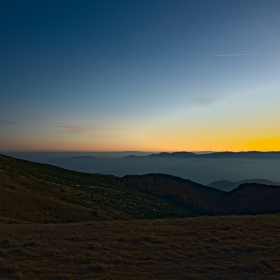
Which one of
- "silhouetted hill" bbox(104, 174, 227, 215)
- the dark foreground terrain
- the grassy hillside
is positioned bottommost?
"silhouetted hill" bbox(104, 174, 227, 215)

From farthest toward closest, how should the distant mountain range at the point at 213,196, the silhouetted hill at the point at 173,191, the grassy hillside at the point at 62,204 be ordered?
the silhouetted hill at the point at 173,191 → the distant mountain range at the point at 213,196 → the grassy hillside at the point at 62,204

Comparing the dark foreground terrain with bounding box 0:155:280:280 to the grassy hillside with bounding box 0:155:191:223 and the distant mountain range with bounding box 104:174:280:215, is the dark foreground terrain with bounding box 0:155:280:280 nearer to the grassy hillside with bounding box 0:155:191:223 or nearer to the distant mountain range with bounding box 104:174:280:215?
the grassy hillside with bounding box 0:155:191:223

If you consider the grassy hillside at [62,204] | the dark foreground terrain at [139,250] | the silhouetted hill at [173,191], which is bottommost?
the silhouetted hill at [173,191]

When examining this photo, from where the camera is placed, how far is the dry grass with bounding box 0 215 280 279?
781 centimetres

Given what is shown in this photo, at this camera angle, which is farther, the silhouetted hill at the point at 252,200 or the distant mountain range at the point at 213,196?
the distant mountain range at the point at 213,196

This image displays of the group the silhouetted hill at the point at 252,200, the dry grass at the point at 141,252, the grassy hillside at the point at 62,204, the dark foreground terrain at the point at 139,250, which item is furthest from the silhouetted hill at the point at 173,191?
the dry grass at the point at 141,252

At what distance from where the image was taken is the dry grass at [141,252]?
781 centimetres

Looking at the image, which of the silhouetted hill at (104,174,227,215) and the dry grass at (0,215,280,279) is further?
the silhouetted hill at (104,174,227,215)

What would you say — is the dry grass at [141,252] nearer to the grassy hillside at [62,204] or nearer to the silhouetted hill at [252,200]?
the grassy hillside at [62,204]

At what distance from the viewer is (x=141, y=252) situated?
9.85 metres

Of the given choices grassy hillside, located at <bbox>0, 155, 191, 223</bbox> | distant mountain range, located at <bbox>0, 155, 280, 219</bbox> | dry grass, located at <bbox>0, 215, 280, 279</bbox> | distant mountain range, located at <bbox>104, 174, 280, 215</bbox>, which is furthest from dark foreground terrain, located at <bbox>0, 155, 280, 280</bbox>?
distant mountain range, located at <bbox>104, 174, 280, 215</bbox>

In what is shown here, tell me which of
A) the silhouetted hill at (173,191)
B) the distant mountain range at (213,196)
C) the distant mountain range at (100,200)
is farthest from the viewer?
the silhouetted hill at (173,191)

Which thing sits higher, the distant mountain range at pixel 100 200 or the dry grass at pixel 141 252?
the dry grass at pixel 141 252

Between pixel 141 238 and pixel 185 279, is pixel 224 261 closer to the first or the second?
pixel 185 279
